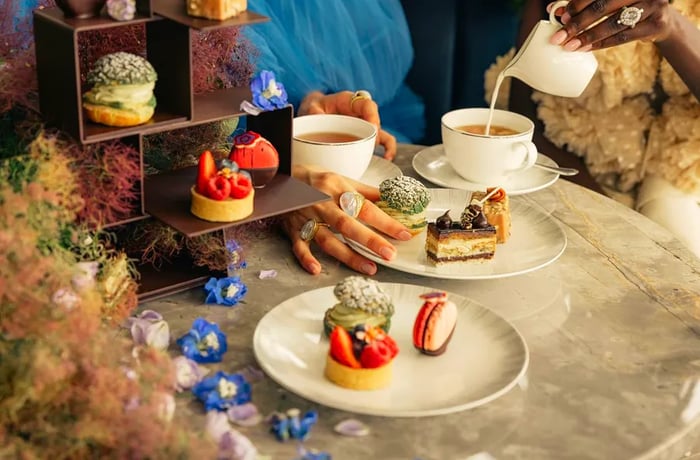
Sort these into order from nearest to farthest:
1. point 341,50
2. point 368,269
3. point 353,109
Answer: point 368,269 → point 353,109 → point 341,50

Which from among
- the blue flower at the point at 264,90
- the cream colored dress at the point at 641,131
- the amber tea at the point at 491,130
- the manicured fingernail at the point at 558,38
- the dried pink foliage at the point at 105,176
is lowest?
the cream colored dress at the point at 641,131

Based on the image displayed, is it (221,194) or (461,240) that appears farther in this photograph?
(461,240)

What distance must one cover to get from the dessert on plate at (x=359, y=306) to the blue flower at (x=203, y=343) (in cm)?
14

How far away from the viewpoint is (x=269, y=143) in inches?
56.0

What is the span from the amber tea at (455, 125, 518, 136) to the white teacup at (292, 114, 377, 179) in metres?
0.22

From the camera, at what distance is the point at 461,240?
1469 mm

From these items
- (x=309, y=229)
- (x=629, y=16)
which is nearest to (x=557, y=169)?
(x=629, y=16)

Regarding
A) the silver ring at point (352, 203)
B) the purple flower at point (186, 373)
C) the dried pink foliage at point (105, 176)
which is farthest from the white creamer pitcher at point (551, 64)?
the purple flower at point (186, 373)

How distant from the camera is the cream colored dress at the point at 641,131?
7.36ft

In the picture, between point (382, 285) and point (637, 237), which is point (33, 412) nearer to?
point (382, 285)

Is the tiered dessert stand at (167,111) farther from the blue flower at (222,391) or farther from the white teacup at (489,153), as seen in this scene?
the white teacup at (489,153)

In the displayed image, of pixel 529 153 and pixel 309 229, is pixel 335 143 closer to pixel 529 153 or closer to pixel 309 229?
pixel 309 229

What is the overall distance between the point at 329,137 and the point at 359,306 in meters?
0.61

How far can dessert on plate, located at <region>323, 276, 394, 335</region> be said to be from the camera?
1.22 metres
